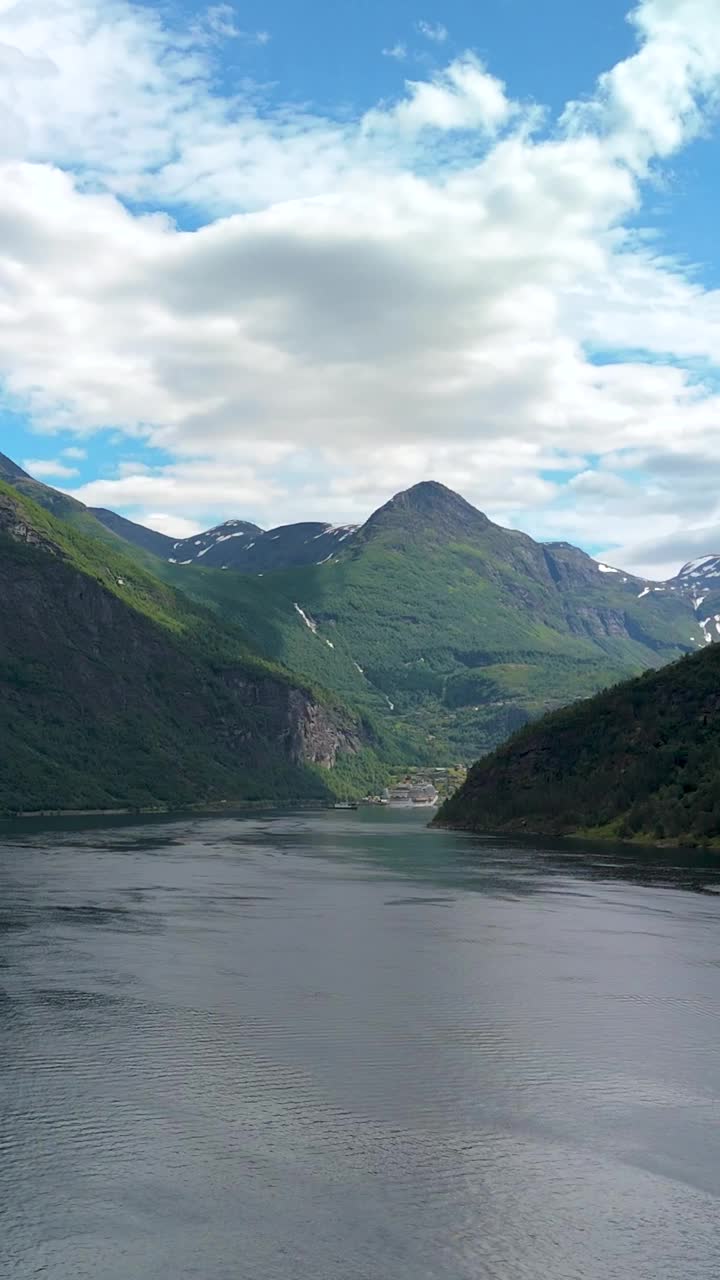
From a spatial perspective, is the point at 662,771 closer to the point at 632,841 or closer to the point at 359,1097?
the point at 632,841

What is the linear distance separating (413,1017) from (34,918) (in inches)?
1669

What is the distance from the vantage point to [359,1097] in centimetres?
4153

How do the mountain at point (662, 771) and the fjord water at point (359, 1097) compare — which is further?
the mountain at point (662, 771)

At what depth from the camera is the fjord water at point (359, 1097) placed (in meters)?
29.3

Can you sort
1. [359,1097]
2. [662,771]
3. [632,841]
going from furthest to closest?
[662,771] < [632,841] < [359,1097]

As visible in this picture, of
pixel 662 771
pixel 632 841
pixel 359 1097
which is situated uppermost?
pixel 662 771

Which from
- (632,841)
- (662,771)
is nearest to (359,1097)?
(632,841)

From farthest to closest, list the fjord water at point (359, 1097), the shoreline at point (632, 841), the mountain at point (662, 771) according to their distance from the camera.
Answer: the mountain at point (662, 771)
the shoreline at point (632, 841)
the fjord water at point (359, 1097)

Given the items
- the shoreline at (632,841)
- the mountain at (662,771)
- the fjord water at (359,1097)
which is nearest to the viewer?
the fjord water at (359,1097)

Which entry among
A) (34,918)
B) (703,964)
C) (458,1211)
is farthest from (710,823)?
(458,1211)

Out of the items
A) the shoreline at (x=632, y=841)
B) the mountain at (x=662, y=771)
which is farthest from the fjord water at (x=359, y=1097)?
the mountain at (x=662, y=771)

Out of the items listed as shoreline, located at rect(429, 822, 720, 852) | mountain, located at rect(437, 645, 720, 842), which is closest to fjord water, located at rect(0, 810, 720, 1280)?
shoreline, located at rect(429, 822, 720, 852)

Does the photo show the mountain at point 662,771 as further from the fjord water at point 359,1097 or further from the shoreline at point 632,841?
the fjord water at point 359,1097

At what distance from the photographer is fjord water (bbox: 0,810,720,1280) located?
2927 centimetres
